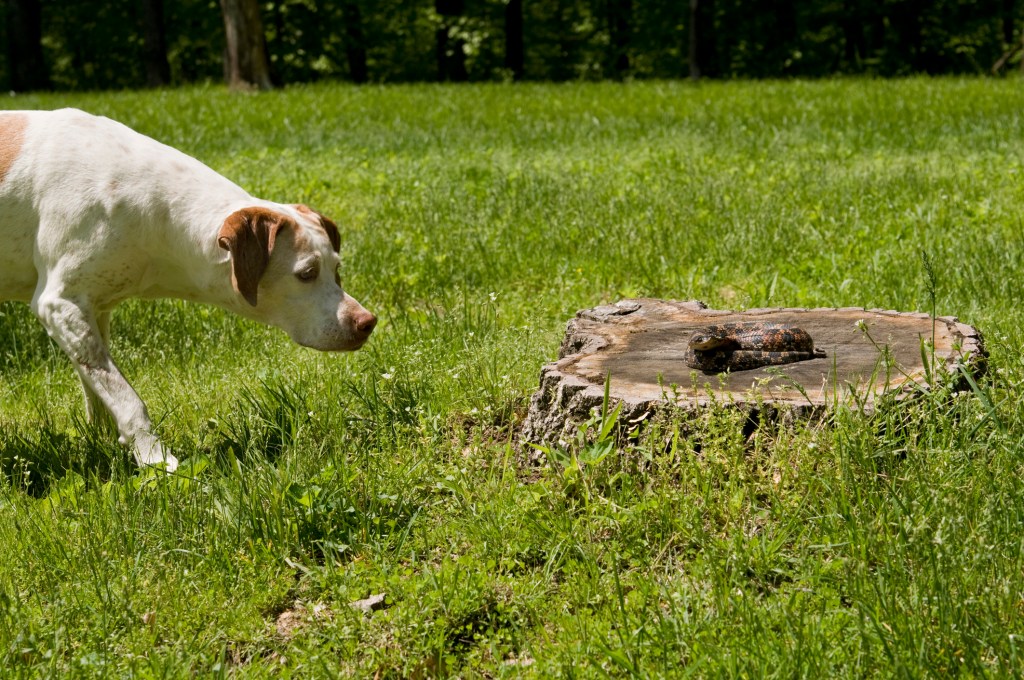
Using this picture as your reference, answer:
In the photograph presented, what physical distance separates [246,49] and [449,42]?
1344 centimetres

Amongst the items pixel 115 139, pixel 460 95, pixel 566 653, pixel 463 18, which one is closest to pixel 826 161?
pixel 115 139

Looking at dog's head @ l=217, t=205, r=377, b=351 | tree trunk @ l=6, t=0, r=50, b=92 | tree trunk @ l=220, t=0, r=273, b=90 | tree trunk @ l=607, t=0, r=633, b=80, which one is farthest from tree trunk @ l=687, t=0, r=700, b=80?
dog's head @ l=217, t=205, r=377, b=351

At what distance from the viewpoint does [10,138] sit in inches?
175

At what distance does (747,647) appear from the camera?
2744mm

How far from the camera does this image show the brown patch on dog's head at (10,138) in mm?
4383

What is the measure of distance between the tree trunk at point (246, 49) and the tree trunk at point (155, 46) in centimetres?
906

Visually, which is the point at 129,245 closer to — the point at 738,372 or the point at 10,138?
the point at 10,138

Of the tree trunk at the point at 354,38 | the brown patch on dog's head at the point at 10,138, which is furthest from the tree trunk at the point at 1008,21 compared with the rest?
the brown patch on dog's head at the point at 10,138

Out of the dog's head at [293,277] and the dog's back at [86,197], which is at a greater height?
the dog's back at [86,197]

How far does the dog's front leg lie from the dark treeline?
22.7 metres

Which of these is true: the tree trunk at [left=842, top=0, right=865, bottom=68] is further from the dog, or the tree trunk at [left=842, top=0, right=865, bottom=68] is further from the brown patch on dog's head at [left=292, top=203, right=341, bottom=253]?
the dog

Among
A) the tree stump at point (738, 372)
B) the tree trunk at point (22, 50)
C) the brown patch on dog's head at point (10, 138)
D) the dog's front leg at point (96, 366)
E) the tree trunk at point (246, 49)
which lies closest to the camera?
the tree stump at point (738, 372)

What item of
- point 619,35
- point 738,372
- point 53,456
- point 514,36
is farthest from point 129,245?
point 619,35

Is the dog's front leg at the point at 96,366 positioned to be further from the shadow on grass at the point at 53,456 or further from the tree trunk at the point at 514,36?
the tree trunk at the point at 514,36
